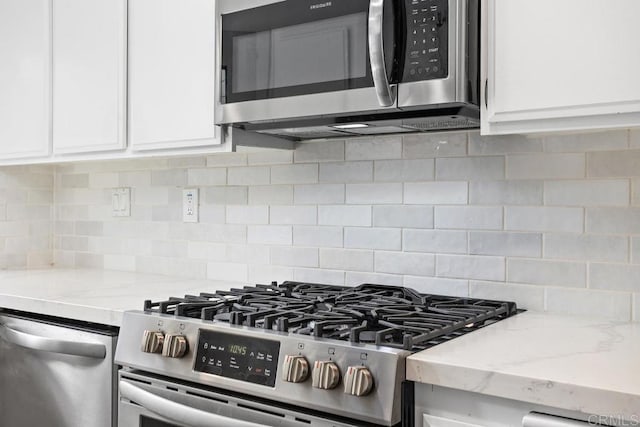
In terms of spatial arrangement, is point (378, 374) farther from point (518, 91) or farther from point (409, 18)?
point (409, 18)

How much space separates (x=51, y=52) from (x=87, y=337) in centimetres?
127

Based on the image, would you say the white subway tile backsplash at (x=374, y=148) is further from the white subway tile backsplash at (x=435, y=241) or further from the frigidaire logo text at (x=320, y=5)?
the frigidaire logo text at (x=320, y=5)

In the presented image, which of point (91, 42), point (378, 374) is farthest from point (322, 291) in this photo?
point (91, 42)

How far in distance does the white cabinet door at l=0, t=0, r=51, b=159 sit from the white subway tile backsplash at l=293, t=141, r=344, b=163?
104cm

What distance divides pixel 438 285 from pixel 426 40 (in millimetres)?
761

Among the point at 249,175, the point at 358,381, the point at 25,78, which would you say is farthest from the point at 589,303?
the point at 25,78

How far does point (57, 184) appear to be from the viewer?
10.1ft

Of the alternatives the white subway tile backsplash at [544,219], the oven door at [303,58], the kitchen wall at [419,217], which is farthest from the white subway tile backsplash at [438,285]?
the oven door at [303,58]

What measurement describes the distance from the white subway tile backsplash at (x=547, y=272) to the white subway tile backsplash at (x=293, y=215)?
0.70 meters

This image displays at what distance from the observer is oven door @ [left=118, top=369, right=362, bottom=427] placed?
52.4 inches

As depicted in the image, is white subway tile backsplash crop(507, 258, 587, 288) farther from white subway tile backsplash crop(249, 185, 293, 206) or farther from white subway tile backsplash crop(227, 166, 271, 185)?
white subway tile backsplash crop(227, 166, 271, 185)

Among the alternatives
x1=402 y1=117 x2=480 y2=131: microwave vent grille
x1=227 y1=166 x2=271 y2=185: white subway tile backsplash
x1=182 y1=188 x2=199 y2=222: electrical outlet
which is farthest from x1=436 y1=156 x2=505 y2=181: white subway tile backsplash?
x1=182 y1=188 x2=199 y2=222: electrical outlet

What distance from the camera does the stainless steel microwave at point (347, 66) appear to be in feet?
4.85

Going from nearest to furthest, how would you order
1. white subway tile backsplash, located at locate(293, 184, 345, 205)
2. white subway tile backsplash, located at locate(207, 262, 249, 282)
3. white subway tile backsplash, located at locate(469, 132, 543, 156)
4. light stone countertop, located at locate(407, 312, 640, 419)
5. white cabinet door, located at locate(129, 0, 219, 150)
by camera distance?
light stone countertop, located at locate(407, 312, 640, 419)
white subway tile backsplash, located at locate(469, 132, 543, 156)
white cabinet door, located at locate(129, 0, 219, 150)
white subway tile backsplash, located at locate(293, 184, 345, 205)
white subway tile backsplash, located at locate(207, 262, 249, 282)
